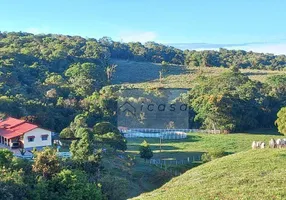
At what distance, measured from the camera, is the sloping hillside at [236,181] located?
52.1 ft

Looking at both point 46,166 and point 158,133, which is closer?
point 46,166

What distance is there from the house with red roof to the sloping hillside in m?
12.0

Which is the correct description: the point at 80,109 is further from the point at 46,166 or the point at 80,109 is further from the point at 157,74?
the point at 157,74

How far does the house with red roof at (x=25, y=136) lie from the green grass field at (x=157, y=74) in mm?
32354

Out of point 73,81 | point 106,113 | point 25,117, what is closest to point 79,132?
point 25,117

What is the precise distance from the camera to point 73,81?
177 feet

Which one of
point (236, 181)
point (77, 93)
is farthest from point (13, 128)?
point (77, 93)

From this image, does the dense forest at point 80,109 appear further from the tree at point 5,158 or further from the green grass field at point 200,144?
the green grass field at point 200,144

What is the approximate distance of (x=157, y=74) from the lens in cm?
7325

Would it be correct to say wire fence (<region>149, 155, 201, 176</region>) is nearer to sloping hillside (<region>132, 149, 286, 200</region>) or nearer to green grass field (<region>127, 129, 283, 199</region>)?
green grass field (<region>127, 129, 283, 199</region>)

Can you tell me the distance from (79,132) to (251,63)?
6970cm

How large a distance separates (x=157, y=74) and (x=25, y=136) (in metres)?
47.2

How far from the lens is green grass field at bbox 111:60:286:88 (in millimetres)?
63531

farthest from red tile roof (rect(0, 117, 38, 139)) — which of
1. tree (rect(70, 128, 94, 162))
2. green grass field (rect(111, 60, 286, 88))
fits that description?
green grass field (rect(111, 60, 286, 88))
